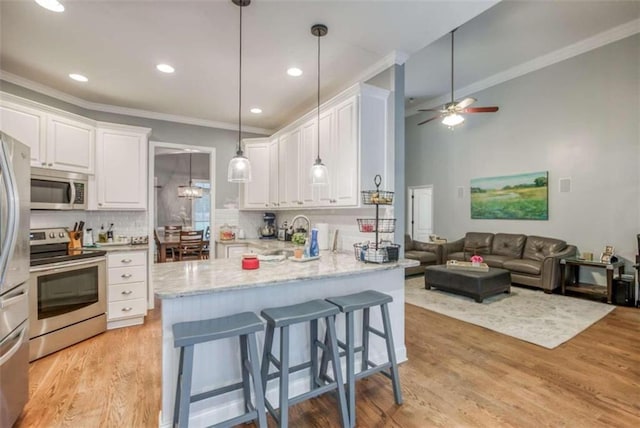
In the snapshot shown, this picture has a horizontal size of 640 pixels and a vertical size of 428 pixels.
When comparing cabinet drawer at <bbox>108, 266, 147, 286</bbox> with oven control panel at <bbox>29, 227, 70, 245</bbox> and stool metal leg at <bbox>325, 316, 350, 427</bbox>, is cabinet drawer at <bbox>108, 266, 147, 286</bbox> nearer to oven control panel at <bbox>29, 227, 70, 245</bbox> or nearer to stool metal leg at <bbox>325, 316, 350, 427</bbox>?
oven control panel at <bbox>29, 227, 70, 245</bbox>

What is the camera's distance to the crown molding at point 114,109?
347cm

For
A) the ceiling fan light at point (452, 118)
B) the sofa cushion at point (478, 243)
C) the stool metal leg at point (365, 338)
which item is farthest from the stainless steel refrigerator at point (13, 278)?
the sofa cushion at point (478, 243)

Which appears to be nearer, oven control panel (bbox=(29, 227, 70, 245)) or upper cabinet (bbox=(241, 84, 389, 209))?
upper cabinet (bbox=(241, 84, 389, 209))

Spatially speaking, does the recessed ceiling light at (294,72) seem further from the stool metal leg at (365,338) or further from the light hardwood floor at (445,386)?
the light hardwood floor at (445,386)

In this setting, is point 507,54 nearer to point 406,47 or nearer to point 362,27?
point 406,47

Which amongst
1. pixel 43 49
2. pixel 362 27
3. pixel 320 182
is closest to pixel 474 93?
pixel 362 27

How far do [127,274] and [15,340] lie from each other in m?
1.92

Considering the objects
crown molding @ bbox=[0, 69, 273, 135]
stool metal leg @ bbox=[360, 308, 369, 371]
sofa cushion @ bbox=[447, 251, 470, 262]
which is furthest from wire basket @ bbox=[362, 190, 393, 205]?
sofa cushion @ bbox=[447, 251, 470, 262]

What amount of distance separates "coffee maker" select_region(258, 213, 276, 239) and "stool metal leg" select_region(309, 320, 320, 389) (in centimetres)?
308

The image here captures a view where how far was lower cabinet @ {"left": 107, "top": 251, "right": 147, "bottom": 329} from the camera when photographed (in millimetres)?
3643

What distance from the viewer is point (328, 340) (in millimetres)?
1979

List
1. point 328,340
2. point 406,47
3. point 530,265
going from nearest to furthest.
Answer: point 328,340 < point 406,47 < point 530,265

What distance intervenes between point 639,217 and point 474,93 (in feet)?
11.8

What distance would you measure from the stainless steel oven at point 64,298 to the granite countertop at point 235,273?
1.52 metres
